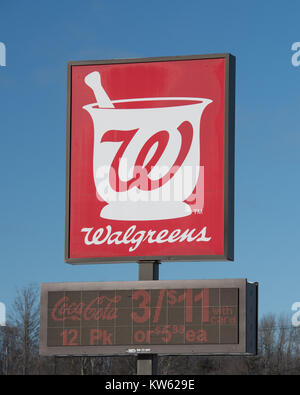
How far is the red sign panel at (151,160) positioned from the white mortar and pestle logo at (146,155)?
0.02m

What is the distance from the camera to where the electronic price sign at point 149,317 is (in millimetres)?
20641

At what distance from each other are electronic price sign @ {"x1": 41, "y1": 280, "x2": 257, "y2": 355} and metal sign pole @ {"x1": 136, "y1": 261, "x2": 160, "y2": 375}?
2.02 feet

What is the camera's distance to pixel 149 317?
21.0 metres

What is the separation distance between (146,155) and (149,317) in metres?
3.93

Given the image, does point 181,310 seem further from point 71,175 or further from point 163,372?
point 163,372

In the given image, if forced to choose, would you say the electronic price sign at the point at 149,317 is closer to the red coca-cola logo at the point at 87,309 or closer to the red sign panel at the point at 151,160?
the red coca-cola logo at the point at 87,309

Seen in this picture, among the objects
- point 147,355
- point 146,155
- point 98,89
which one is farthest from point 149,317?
point 98,89

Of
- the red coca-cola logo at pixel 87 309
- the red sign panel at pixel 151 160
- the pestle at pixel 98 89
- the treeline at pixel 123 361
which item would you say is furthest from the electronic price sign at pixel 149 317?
the treeline at pixel 123 361

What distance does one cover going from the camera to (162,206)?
22.3m

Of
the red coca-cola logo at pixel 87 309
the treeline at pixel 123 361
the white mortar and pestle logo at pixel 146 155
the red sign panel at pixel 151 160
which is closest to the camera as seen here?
the red coca-cola logo at pixel 87 309

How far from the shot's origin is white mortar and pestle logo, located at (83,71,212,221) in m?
22.2

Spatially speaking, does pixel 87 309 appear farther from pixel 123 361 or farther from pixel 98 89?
pixel 123 361

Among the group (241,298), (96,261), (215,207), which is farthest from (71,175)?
(241,298)

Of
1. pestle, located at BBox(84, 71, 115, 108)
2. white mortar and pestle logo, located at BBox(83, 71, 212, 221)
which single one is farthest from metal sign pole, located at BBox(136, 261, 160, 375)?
pestle, located at BBox(84, 71, 115, 108)
